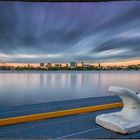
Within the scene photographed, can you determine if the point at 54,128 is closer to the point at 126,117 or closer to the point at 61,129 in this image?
the point at 61,129

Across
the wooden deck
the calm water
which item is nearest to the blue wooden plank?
the wooden deck

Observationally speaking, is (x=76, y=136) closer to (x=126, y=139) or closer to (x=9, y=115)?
(x=126, y=139)

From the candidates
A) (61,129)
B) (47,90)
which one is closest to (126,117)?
(61,129)

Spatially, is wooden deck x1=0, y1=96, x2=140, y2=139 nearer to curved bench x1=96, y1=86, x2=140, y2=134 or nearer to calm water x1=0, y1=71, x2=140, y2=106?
curved bench x1=96, y1=86, x2=140, y2=134

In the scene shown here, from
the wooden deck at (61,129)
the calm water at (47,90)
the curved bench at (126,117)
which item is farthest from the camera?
the calm water at (47,90)

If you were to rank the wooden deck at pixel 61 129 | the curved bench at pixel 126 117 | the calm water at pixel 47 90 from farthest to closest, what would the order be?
the calm water at pixel 47 90, the curved bench at pixel 126 117, the wooden deck at pixel 61 129

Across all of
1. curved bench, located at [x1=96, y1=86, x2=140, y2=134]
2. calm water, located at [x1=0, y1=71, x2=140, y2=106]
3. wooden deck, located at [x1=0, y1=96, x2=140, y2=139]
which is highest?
curved bench, located at [x1=96, y1=86, x2=140, y2=134]

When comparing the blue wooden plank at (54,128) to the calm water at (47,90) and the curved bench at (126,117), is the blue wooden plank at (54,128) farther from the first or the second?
the calm water at (47,90)

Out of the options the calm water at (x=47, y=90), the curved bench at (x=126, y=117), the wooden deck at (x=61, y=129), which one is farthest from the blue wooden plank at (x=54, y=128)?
the calm water at (x=47, y=90)

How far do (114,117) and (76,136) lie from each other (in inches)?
24.2

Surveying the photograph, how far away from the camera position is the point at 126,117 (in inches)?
107

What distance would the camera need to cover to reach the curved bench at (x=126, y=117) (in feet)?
8.03

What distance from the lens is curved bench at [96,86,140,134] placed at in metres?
2.45

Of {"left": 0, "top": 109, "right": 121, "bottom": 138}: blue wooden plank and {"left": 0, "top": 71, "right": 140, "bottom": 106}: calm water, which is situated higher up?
{"left": 0, "top": 109, "right": 121, "bottom": 138}: blue wooden plank
